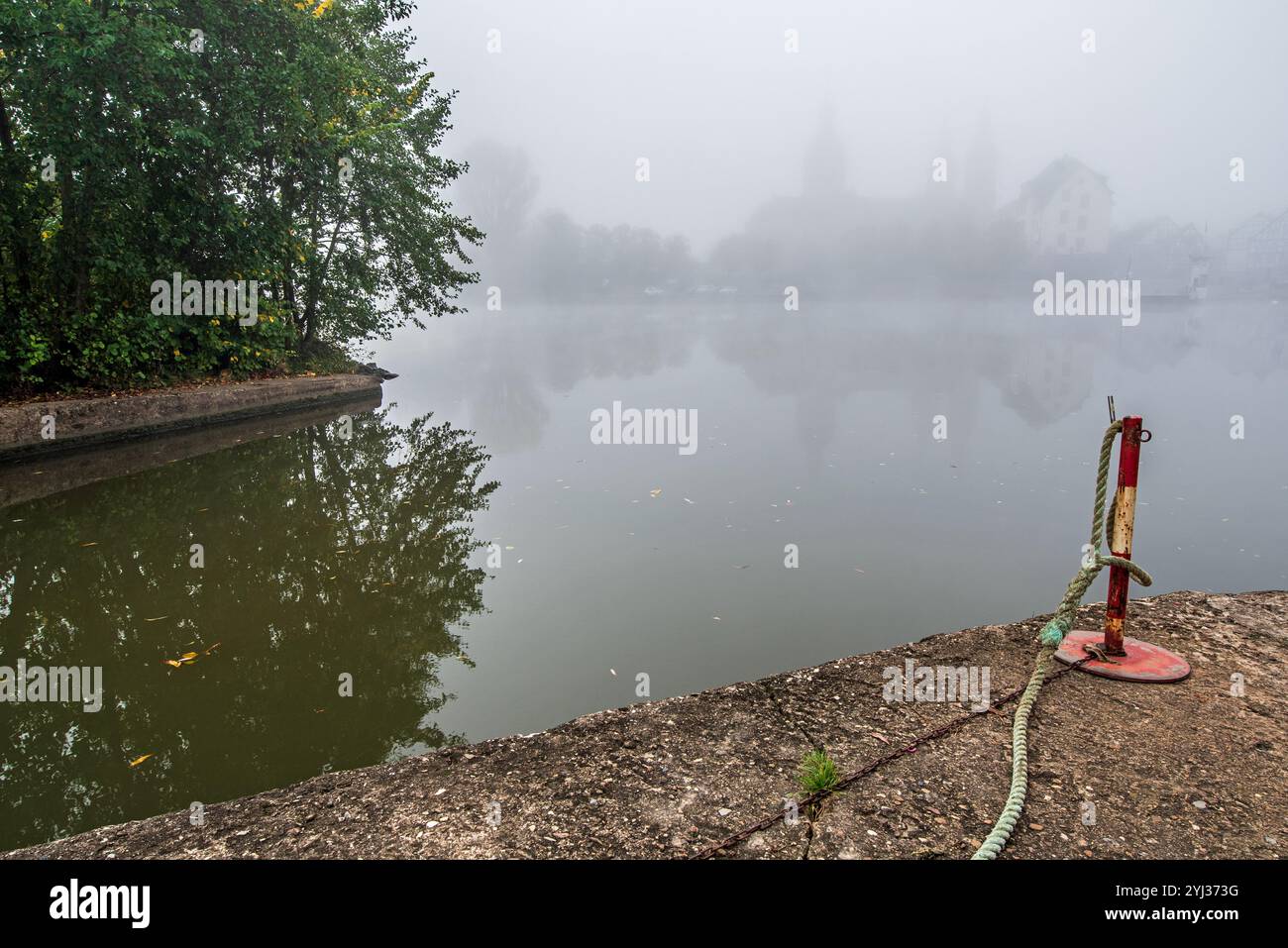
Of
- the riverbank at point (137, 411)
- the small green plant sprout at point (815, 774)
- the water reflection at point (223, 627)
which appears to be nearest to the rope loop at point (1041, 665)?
the small green plant sprout at point (815, 774)

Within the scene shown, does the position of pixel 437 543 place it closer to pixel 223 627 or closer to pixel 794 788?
pixel 223 627

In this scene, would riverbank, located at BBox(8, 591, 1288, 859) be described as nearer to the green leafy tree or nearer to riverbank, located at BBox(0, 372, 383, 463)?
riverbank, located at BBox(0, 372, 383, 463)

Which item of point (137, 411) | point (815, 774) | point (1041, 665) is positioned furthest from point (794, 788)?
point (137, 411)

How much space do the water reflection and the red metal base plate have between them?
12.1 ft

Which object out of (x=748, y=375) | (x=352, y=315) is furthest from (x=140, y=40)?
(x=748, y=375)

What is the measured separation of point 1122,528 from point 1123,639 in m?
0.72

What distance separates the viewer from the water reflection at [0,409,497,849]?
141 inches

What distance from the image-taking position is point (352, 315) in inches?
794

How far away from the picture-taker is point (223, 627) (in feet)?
17.3

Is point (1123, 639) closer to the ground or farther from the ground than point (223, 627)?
farther from the ground

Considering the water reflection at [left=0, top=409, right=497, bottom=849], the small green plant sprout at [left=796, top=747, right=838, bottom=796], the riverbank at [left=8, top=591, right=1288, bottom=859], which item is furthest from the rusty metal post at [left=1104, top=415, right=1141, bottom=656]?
the water reflection at [left=0, top=409, right=497, bottom=849]

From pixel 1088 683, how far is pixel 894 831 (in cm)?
180
